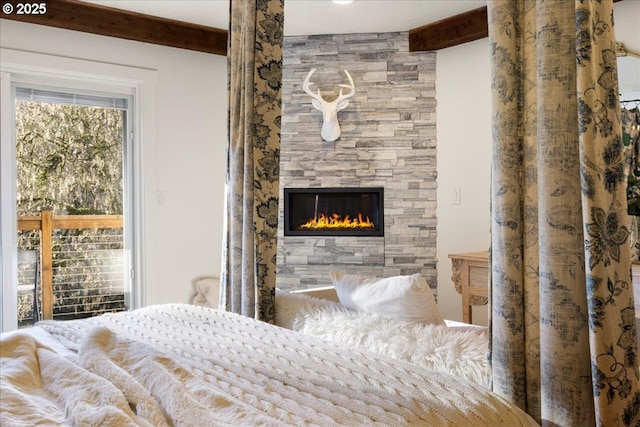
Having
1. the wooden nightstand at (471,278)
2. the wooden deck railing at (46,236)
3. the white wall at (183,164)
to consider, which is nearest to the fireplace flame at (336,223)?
the white wall at (183,164)

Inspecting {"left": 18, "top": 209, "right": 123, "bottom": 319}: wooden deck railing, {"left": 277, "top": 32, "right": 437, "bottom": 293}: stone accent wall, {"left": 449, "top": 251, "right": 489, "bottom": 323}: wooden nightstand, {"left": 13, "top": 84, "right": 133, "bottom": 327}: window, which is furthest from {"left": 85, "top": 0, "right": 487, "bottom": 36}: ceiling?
{"left": 449, "top": 251, "right": 489, "bottom": 323}: wooden nightstand

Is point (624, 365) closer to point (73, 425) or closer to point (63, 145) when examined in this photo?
point (73, 425)

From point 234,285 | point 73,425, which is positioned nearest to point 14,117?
point 234,285

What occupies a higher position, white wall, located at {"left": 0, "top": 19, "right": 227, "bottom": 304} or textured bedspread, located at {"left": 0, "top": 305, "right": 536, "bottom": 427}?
white wall, located at {"left": 0, "top": 19, "right": 227, "bottom": 304}

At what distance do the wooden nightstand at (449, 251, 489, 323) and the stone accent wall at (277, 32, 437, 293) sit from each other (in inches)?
35.5

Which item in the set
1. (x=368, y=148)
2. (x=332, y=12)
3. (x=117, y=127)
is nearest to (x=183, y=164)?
(x=117, y=127)

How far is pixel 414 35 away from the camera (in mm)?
4887

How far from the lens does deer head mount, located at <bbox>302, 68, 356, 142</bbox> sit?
16.2 feet

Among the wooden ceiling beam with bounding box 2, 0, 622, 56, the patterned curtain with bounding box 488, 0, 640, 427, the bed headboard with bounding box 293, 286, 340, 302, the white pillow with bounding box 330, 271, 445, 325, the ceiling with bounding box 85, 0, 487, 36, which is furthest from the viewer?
the ceiling with bounding box 85, 0, 487, 36

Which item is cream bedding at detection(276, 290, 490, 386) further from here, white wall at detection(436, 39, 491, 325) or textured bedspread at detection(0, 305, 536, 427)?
white wall at detection(436, 39, 491, 325)

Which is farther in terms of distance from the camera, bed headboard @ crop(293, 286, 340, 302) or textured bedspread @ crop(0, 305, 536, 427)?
bed headboard @ crop(293, 286, 340, 302)

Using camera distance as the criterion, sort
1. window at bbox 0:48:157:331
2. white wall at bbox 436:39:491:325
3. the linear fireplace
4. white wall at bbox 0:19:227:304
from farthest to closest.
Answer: the linear fireplace
white wall at bbox 0:19:227:304
white wall at bbox 436:39:491:325
window at bbox 0:48:157:331

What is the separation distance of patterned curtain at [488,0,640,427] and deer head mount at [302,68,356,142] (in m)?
3.58

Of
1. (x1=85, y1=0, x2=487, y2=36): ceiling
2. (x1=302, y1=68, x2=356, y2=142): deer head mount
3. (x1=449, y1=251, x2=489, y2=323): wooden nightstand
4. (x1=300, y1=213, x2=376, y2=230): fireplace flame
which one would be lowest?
(x1=449, y1=251, x2=489, y2=323): wooden nightstand
